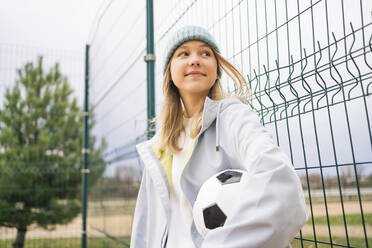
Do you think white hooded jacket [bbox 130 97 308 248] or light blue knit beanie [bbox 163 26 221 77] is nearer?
white hooded jacket [bbox 130 97 308 248]

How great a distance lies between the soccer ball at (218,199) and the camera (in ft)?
3.27

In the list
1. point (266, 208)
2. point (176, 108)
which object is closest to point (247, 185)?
point (266, 208)

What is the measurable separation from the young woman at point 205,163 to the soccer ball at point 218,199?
2.4 inches

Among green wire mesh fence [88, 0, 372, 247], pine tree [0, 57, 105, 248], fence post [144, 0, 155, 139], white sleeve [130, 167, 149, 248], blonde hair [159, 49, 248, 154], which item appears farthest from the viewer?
pine tree [0, 57, 105, 248]

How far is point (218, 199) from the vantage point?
39.9 inches

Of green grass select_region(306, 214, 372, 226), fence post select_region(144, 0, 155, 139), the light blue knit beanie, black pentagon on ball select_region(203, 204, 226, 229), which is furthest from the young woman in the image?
fence post select_region(144, 0, 155, 139)

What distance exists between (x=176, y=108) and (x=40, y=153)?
638cm

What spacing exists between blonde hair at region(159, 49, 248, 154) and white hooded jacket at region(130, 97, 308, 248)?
6 centimetres

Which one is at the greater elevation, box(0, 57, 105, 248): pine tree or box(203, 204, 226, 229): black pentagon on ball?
box(0, 57, 105, 248): pine tree

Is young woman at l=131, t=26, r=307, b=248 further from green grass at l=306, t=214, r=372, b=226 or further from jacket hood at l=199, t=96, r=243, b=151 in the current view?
green grass at l=306, t=214, r=372, b=226

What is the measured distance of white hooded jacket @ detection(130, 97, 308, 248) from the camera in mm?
770

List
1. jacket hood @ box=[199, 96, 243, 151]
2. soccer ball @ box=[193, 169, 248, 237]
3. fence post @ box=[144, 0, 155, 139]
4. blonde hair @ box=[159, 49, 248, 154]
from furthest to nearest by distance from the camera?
fence post @ box=[144, 0, 155, 139], blonde hair @ box=[159, 49, 248, 154], jacket hood @ box=[199, 96, 243, 151], soccer ball @ box=[193, 169, 248, 237]

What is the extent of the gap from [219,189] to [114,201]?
3.58 m

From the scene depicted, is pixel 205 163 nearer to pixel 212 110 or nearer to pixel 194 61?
pixel 212 110
